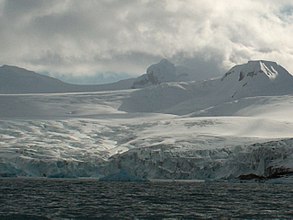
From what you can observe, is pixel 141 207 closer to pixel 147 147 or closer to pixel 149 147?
pixel 149 147

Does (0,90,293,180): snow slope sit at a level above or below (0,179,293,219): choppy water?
above

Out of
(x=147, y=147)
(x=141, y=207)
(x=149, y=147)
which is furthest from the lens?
(x=147, y=147)

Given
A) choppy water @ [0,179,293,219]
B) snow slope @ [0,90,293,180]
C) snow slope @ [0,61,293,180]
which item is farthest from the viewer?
snow slope @ [0,90,293,180]

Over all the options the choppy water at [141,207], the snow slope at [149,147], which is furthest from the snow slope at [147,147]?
the choppy water at [141,207]

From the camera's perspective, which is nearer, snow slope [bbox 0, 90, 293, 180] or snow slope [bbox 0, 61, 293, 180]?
snow slope [bbox 0, 61, 293, 180]

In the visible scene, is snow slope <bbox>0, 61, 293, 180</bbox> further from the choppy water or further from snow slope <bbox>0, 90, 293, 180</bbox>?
the choppy water

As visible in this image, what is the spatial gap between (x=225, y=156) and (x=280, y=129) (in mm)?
45201

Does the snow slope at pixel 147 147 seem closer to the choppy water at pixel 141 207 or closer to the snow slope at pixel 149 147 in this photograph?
the snow slope at pixel 149 147

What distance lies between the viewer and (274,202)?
179 feet

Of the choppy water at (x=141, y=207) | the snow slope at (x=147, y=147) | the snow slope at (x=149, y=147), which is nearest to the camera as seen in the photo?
the choppy water at (x=141, y=207)

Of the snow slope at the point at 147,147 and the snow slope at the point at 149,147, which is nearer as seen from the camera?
the snow slope at the point at 149,147

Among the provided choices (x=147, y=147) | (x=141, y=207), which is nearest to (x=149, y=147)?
(x=147, y=147)

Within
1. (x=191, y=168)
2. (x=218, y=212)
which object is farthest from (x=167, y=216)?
(x=191, y=168)

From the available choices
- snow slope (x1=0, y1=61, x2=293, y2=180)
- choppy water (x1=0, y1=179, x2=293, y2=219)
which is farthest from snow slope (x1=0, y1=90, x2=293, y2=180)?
choppy water (x1=0, y1=179, x2=293, y2=219)
